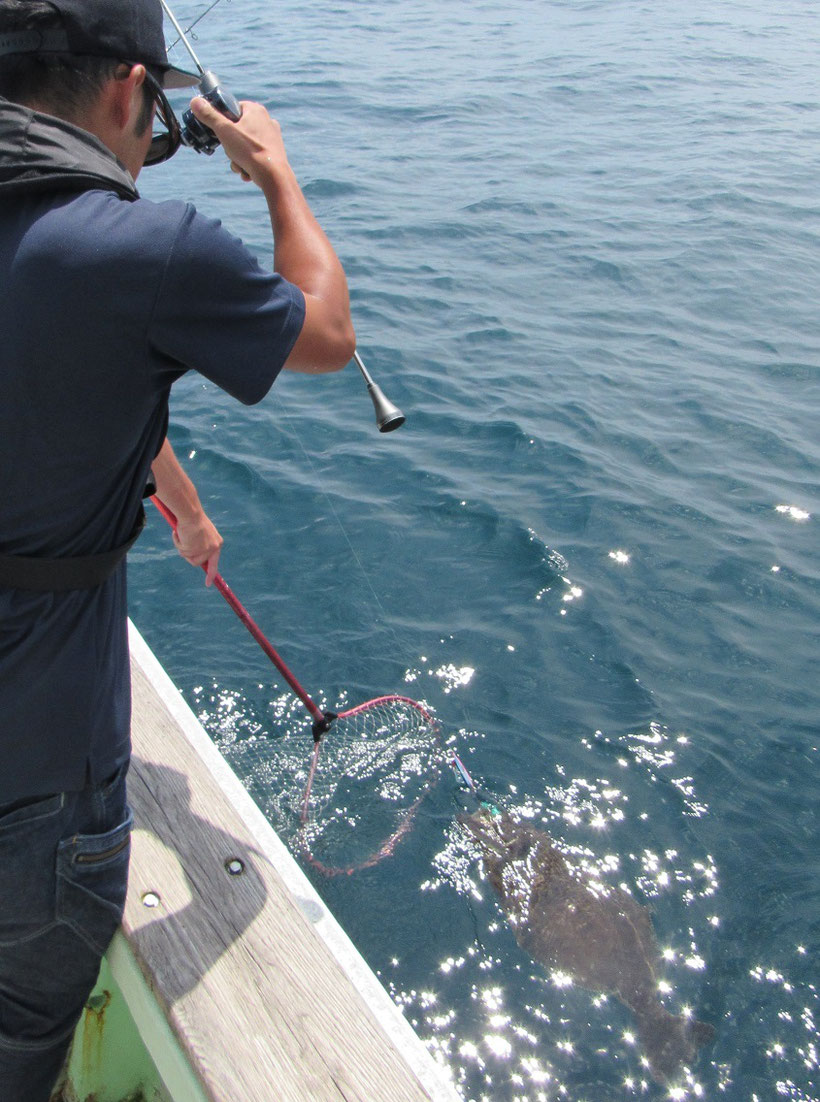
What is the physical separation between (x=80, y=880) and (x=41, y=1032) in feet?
1.18

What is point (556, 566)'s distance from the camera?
5.68 meters

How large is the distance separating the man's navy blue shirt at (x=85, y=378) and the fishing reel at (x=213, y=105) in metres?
0.55

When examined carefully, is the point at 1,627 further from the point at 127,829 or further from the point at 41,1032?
the point at 41,1032

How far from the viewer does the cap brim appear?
66.4 inches

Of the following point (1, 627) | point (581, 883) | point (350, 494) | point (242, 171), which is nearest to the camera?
point (1, 627)

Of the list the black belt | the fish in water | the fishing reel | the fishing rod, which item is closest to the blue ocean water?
the fish in water

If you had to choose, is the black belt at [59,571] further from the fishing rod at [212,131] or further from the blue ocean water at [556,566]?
the blue ocean water at [556,566]

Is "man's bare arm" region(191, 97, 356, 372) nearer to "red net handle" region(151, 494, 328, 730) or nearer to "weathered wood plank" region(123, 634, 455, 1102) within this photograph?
"red net handle" region(151, 494, 328, 730)

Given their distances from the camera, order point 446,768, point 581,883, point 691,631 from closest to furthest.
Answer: point 581,883 → point 446,768 → point 691,631

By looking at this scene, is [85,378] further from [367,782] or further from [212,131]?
[367,782]

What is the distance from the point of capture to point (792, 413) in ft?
23.9

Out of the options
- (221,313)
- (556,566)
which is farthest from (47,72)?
(556,566)

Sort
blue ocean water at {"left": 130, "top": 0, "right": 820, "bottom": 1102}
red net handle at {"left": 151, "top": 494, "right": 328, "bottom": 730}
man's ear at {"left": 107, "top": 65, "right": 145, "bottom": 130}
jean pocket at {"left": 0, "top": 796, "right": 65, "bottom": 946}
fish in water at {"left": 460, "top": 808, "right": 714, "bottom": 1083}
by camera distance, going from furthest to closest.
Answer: blue ocean water at {"left": 130, "top": 0, "right": 820, "bottom": 1102} < fish in water at {"left": 460, "top": 808, "right": 714, "bottom": 1083} < red net handle at {"left": 151, "top": 494, "right": 328, "bottom": 730} < jean pocket at {"left": 0, "top": 796, "right": 65, "bottom": 946} < man's ear at {"left": 107, "top": 65, "right": 145, "bottom": 130}

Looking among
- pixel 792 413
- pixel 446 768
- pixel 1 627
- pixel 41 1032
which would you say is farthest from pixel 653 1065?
pixel 792 413
